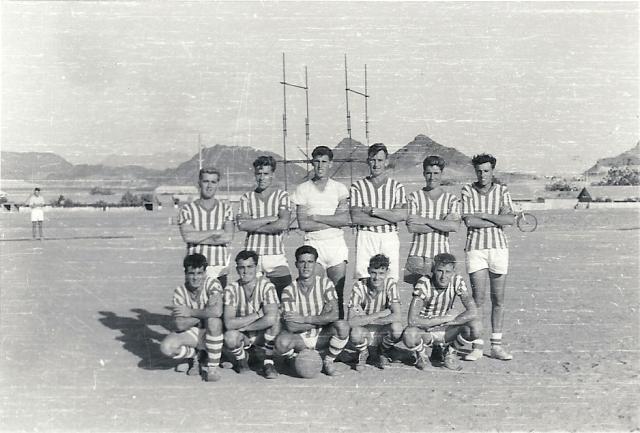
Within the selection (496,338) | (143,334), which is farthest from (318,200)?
(143,334)

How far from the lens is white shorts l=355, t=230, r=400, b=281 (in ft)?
13.7

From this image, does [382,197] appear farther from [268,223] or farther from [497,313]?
[497,313]

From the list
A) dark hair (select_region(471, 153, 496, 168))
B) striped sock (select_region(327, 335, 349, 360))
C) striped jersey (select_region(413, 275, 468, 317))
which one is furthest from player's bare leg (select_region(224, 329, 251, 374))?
dark hair (select_region(471, 153, 496, 168))

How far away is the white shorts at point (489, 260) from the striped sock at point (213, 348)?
6.10 feet

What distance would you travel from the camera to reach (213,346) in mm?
3861

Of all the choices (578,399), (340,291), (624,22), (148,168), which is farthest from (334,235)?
(148,168)

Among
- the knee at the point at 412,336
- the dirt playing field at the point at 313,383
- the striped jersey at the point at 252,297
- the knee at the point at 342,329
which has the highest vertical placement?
the striped jersey at the point at 252,297

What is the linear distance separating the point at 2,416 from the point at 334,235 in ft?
7.63

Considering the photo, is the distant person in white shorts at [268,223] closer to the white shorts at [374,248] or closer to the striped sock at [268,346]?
the striped sock at [268,346]

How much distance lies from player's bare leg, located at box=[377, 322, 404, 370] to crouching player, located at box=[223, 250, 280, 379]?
2.46 ft

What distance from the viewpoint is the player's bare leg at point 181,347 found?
386 cm

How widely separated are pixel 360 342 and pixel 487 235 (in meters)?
1.21

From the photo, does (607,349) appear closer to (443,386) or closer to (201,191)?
(443,386)

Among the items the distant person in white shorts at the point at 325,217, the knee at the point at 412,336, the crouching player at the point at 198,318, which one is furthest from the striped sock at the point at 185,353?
the knee at the point at 412,336
